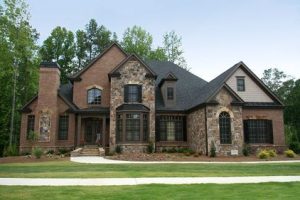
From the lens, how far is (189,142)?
90.9 feet

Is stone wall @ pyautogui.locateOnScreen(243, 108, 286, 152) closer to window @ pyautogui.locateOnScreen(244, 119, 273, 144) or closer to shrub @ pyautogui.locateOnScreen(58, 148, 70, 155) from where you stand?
window @ pyautogui.locateOnScreen(244, 119, 273, 144)

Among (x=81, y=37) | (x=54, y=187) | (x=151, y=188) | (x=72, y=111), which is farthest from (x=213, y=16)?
(x=81, y=37)

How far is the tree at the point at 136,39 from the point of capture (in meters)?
47.2

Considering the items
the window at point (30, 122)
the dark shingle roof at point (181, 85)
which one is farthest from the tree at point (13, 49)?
the dark shingle roof at point (181, 85)

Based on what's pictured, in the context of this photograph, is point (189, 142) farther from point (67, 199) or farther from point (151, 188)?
point (67, 199)

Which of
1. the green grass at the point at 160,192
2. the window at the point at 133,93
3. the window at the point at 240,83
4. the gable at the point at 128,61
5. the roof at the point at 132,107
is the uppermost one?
the gable at the point at 128,61

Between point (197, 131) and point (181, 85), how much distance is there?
723cm

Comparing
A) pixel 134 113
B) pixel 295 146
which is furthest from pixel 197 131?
pixel 295 146

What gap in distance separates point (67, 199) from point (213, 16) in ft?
39.3

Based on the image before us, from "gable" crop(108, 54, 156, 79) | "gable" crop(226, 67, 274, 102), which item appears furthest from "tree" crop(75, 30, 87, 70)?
"gable" crop(226, 67, 274, 102)

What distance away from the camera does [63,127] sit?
28.1 metres

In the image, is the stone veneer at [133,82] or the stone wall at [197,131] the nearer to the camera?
the stone wall at [197,131]

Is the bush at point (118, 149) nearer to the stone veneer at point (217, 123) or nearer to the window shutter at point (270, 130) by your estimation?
the stone veneer at point (217, 123)

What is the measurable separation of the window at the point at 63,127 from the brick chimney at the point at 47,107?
694 millimetres
